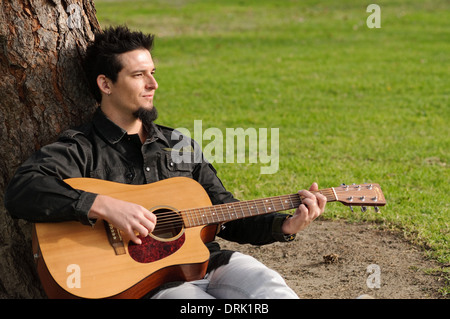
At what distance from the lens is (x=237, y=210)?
136 inches

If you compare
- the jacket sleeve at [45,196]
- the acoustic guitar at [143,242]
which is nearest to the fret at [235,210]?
the acoustic guitar at [143,242]

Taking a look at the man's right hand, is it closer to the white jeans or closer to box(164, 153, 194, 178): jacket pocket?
the white jeans

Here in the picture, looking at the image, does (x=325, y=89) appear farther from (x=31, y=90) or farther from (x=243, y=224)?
(x=31, y=90)

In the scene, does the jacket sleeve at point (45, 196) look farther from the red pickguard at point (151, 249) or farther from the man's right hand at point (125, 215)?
the red pickguard at point (151, 249)

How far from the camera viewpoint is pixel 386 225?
5215 mm

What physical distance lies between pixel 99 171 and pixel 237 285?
3.39ft

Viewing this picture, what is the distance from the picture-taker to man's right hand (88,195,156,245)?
10.1 feet

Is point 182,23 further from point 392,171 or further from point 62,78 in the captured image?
point 62,78

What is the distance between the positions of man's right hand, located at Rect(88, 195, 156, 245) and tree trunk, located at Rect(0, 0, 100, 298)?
0.84 meters

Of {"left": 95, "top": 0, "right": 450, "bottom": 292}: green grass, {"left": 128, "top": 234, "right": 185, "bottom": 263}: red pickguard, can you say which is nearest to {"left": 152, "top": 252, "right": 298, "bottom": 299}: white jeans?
{"left": 128, "top": 234, "right": 185, "bottom": 263}: red pickguard

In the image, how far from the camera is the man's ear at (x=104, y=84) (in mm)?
3695

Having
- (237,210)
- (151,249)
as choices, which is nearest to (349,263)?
(237,210)

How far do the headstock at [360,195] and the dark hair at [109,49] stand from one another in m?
1.50
